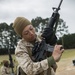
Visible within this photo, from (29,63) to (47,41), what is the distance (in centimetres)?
39

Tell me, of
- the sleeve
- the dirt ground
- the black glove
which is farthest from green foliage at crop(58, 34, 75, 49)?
the sleeve

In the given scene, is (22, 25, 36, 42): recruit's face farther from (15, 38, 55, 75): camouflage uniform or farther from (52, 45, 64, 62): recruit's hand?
(52, 45, 64, 62): recruit's hand

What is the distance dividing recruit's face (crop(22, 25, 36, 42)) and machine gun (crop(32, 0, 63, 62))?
0.28ft

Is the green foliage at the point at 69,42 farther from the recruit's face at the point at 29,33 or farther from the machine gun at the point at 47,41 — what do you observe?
the recruit's face at the point at 29,33

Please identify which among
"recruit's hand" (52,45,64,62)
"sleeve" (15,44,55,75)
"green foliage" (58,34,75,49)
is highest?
"recruit's hand" (52,45,64,62)

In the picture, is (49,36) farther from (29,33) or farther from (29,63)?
(29,63)

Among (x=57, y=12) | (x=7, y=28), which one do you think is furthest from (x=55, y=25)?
(x=7, y=28)

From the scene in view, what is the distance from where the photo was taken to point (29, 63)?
3584 mm

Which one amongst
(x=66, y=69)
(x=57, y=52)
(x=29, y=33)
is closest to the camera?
(x=57, y=52)

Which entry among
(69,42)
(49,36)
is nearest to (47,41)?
(49,36)

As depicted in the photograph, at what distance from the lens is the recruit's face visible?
3.71 m

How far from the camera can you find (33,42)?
381cm

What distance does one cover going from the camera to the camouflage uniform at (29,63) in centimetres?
354

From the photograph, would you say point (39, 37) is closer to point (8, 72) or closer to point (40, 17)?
point (8, 72)
